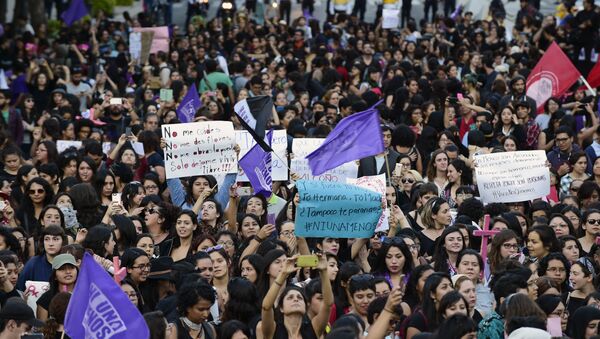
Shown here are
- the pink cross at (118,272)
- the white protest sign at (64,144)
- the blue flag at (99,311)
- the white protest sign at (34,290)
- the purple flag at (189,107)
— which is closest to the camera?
the blue flag at (99,311)

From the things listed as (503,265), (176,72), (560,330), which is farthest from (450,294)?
(176,72)

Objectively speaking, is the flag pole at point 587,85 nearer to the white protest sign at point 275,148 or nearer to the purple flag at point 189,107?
the purple flag at point 189,107

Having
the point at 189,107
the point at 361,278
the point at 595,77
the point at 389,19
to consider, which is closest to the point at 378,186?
the point at 361,278

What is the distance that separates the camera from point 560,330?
1002 centimetres

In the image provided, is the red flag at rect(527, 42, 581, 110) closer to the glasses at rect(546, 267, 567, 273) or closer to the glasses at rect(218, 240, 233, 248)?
the glasses at rect(218, 240, 233, 248)

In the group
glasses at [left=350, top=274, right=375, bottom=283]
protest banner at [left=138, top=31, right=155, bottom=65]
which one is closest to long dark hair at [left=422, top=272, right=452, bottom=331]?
glasses at [left=350, top=274, right=375, bottom=283]

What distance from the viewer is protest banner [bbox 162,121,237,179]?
15133 mm

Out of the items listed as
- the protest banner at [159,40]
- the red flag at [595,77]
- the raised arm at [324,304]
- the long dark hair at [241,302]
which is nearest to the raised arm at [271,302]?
the raised arm at [324,304]

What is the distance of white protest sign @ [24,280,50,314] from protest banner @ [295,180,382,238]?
181 cm

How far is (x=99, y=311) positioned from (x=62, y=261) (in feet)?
6.61

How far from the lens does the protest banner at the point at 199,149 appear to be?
15133 millimetres

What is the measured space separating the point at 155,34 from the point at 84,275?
17.0m

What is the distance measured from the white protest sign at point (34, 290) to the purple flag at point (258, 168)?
3.43 m

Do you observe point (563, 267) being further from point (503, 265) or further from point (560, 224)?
point (560, 224)
